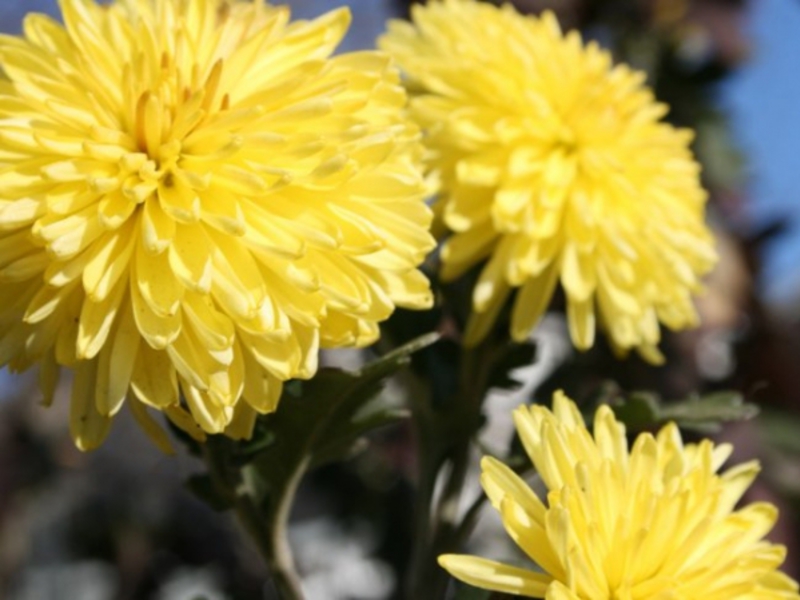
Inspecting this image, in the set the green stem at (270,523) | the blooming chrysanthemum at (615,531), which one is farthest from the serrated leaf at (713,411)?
the green stem at (270,523)

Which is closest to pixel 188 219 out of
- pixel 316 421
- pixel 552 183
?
pixel 316 421

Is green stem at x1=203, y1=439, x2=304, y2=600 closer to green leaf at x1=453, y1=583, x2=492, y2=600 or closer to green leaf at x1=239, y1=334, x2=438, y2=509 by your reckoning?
green leaf at x1=239, y1=334, x2=438, y2=509

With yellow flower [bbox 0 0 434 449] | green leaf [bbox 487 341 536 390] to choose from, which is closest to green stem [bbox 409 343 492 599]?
green leaf [bbox 487 341 536 390]

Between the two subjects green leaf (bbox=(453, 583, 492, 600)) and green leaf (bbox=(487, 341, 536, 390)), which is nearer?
green leaf (bbox=(453, 583, 492, 600))

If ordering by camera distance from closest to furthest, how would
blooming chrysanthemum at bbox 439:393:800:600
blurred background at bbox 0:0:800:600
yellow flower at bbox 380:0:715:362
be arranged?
blooming chrysanthemum at bbox 439:393:800:600 < yellow flower at bbox 380:0:715:362 < blurred background at bbox 0:0:800:600

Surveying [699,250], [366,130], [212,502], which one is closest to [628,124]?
[699,250]
